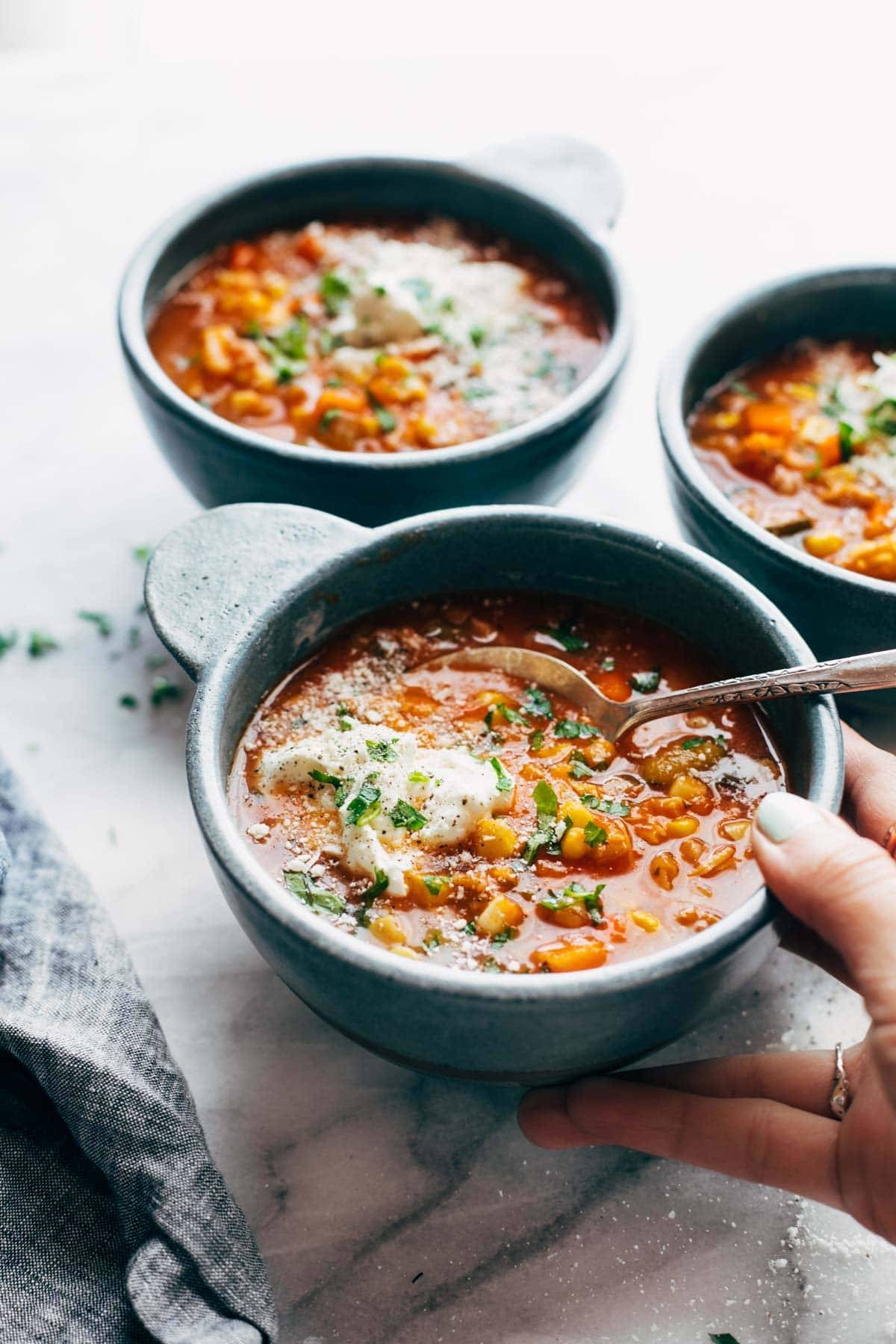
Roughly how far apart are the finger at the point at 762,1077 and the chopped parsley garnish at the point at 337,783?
61cm

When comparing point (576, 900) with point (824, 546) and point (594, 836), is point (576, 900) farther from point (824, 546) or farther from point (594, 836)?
point (824, 546)

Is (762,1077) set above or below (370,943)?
below

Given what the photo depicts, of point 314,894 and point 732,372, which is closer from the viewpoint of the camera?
point 314,894

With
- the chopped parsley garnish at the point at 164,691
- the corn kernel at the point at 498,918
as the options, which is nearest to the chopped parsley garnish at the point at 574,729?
the corn kernel at the point at 498,918

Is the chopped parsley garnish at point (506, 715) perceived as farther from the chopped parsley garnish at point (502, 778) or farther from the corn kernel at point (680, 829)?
the corn kernel at point (680, 829)

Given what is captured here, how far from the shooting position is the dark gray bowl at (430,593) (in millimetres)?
1658

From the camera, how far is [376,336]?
2.99m

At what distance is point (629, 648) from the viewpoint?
89.5 inches

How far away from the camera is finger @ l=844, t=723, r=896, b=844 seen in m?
2.15

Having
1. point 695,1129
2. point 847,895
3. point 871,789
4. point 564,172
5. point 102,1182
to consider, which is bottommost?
point 102,1182

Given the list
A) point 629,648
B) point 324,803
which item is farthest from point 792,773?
point 324,803

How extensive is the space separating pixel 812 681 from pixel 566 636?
1.61 ft

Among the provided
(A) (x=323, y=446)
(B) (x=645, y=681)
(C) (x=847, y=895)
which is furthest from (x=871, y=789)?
(A) (x=323, y=446)

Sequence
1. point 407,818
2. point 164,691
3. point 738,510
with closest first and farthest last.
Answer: point 407,818 < point 738,510 < point 164,691
